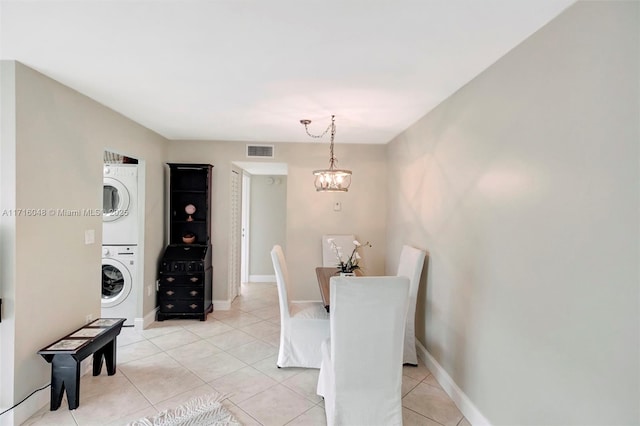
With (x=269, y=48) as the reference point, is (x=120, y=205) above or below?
below

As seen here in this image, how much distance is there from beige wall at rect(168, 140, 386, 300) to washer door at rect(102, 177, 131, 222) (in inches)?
45.7

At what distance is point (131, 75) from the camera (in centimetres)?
225

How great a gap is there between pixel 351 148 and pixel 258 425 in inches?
139

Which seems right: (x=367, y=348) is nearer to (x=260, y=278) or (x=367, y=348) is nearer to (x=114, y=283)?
(x=114, y=283)

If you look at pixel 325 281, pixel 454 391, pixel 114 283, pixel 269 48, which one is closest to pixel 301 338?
pixel 325 281

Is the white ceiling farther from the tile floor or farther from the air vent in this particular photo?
the tile floor

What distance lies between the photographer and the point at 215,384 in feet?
8.49

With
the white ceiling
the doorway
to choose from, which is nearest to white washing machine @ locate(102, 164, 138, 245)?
the white ceiling

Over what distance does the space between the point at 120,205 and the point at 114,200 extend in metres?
0.13

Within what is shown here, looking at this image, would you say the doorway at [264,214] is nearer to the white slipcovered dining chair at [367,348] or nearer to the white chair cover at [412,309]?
the white chair cover at [412,309]

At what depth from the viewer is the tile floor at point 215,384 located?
219 cm

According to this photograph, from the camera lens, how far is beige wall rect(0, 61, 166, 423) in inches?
80.9

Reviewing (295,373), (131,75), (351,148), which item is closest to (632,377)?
(295,373)

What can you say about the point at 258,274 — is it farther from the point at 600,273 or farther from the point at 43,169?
the point at 600,273
